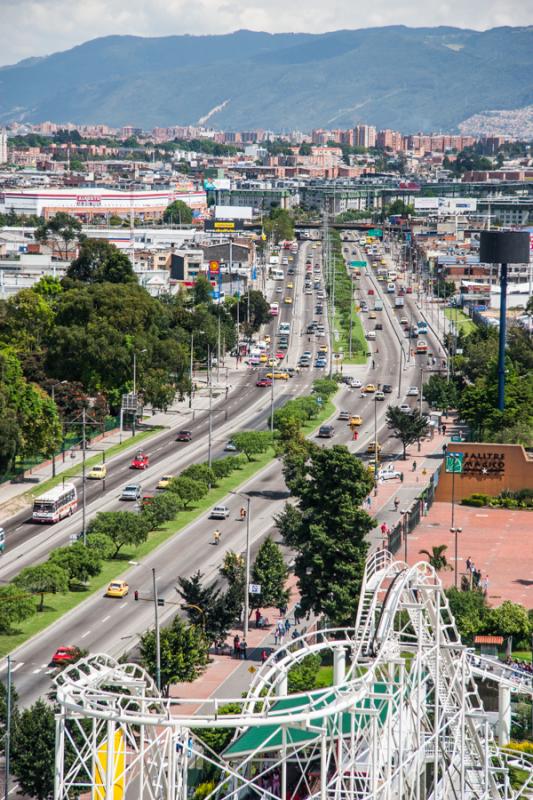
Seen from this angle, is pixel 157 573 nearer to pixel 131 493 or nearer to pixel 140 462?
pixel 131 493

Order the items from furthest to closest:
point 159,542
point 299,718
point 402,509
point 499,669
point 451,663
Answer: point 402,509, point 159,542, point 499,669, point 451,663, point 299,718

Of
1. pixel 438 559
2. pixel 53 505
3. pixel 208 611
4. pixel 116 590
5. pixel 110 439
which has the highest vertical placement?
pixel 208 611

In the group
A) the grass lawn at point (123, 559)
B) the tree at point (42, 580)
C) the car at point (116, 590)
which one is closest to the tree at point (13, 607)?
the grass lawn at point (123, 559)

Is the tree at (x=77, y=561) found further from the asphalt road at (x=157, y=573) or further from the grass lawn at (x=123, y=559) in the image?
the asphalt road at (x=157, y=573)

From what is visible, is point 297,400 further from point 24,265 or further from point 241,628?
point 24,265

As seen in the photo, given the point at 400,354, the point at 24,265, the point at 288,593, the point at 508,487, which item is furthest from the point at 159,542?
the point at 24,265

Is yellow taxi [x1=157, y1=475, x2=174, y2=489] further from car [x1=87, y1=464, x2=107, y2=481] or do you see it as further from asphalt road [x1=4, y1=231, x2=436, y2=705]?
car [x1=87, y1=464, x2=107, y2=481]

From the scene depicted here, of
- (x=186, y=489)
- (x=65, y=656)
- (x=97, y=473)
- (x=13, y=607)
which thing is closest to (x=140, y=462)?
(x=97, y=473)
